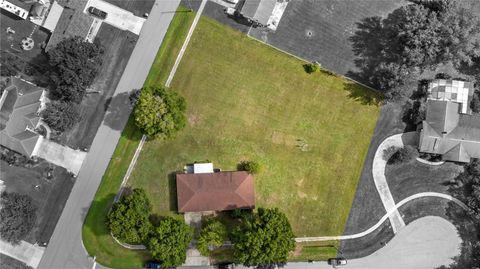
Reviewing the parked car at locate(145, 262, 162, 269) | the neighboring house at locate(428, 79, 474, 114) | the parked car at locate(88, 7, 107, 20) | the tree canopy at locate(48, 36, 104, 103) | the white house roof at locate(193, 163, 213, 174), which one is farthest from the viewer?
the parked car at locate(88, 7, 107, 20)

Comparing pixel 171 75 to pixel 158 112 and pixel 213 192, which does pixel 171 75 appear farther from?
pixel 213 192

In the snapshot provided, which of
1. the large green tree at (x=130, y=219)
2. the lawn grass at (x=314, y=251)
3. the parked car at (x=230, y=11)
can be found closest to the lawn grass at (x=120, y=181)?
the large green tree at (x=130, y=219)

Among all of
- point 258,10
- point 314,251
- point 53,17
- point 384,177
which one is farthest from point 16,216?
point 384,177

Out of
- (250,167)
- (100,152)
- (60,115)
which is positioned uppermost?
(250,167)

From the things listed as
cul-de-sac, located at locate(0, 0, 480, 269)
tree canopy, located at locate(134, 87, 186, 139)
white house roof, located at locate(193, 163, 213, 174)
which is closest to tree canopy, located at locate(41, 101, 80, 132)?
cul-de-sac, located at locate(0, 0, 480, 269)

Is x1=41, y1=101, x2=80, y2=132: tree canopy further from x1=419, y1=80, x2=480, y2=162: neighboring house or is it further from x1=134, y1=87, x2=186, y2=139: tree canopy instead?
x1=419, y1=80, x2=480, y2=162: neighboring house

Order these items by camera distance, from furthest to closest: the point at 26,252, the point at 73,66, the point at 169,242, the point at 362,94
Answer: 1. the point at 362,94
2. the point at 26,252
3. the point at 73,66
4. the point at 169,242
